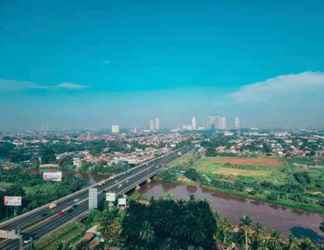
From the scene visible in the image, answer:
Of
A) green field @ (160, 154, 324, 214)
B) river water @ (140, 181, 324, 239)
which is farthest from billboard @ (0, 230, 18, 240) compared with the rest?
green field @ (160, 154, 324, 214)

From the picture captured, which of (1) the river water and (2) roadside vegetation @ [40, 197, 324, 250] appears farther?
(1) the river water

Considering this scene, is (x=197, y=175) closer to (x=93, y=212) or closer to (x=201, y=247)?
(x=93, y=212)

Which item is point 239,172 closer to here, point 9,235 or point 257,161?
point 257,161

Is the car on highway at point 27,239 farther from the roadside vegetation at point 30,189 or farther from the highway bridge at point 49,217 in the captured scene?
the roadside vegetation at point 30,189

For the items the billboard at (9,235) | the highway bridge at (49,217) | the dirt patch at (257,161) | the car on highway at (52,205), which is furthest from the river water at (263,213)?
Answer: the dirt patch at (257,161)

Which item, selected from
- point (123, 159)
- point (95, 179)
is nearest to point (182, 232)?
point (95, 179)

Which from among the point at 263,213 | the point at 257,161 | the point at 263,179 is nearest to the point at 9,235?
the point at 263,213

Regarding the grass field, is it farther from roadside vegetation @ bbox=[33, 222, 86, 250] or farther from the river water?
roadside vegetation @ bbox=[33, 222, 86, 250]
